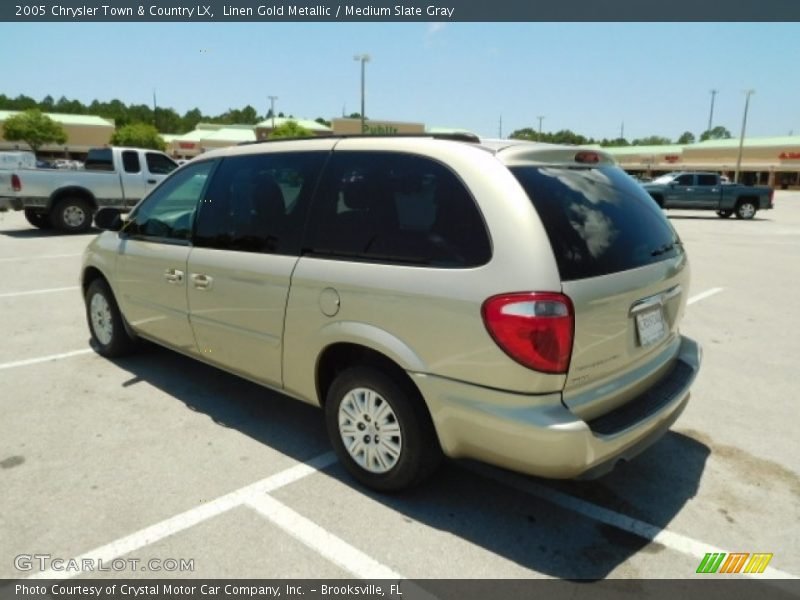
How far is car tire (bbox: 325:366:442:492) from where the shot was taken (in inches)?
109

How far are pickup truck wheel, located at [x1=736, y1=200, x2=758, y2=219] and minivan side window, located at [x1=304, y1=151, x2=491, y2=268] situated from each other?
78.3ft

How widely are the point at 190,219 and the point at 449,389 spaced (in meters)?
2.44

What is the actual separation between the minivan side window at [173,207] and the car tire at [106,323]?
75 centimetres

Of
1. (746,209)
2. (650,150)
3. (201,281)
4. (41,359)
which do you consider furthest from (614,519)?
(650,150)

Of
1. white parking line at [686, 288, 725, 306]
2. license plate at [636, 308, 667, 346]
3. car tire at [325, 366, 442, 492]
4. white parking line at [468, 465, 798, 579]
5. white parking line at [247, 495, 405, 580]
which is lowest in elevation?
white parking line at [468, 465, 798, 579]

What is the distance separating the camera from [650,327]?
2885 mm

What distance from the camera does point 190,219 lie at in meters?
3.99

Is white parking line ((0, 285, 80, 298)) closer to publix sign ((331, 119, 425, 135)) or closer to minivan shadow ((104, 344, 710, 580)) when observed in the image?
minivan shadow ((104, 344, 710, 580))

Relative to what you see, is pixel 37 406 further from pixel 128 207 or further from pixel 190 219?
pixel 128 207

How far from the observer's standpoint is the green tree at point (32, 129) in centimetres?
7581

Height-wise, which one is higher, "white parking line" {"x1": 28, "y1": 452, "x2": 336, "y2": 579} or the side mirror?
the side mirror

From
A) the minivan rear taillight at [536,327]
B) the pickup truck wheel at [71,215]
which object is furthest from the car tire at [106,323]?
the pickup truck wheel at [71,215]

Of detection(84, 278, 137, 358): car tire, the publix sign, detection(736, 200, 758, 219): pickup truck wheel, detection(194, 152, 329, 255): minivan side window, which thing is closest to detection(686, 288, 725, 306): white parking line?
detection(194, 152, 329, 255): minivan side window

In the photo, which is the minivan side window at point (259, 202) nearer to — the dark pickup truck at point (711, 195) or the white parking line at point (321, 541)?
the white parking line at point (321, 541)
